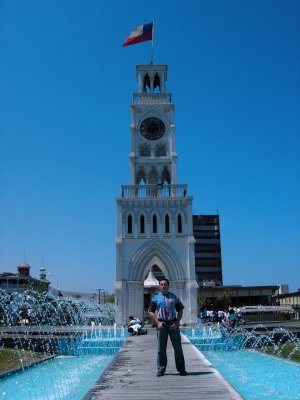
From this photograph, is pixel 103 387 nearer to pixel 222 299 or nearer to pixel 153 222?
pixel 153 222

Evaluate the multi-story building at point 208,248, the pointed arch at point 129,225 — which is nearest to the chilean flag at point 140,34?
the pointed arch at point 129,225

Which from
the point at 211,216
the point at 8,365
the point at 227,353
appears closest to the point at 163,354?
the point at 8,365

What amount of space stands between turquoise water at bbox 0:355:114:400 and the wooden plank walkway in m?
1.40

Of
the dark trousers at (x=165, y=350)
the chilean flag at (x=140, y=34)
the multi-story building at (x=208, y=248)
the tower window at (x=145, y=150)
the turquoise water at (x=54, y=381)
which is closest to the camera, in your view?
the dark trousers at (x=165, y=350)

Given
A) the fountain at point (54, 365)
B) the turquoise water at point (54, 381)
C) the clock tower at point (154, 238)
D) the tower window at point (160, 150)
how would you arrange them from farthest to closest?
the tower window at point (160, 150) → the clock tower at point (154, 238) → the fountain at point (54, 365) → the turquoise water at point (54, 381)

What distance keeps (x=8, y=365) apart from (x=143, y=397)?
9240 mm

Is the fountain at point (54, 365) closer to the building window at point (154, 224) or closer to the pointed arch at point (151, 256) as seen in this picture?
the pointed arch at point (151, 256)

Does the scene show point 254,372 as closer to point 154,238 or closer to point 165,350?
point 165,350

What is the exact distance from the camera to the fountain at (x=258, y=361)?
37.0 ft

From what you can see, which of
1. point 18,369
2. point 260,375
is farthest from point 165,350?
point 18,369

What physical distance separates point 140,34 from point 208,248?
89.2 meters

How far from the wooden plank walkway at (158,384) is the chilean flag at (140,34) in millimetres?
41361

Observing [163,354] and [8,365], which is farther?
[8,365]

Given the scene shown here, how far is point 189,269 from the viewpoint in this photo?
44.6 meters
